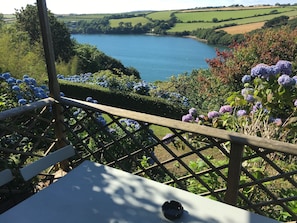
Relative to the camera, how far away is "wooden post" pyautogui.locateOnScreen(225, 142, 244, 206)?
1.74 m

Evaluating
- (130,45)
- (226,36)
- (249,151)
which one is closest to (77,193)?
(249,151)

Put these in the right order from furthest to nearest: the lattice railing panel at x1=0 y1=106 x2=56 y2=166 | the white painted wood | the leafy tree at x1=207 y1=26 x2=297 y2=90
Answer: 1. the leafy tree at x1=207 y1=26 x2=297 y2=90
2. the lattice railing panel at x1=0 y1=106 x2=56 y2=166
3. the white painted wood

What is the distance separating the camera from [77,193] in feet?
5.08

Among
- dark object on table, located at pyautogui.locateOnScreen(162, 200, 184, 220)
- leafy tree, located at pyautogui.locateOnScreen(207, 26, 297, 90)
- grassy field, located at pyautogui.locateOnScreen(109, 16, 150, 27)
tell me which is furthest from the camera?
grassy field, located at pyautogui.locateOnScreen(109, 16, 150, 27)

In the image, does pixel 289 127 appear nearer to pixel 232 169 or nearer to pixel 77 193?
pixel 232 169

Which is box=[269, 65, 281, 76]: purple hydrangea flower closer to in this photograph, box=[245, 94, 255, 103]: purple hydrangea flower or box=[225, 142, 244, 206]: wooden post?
box=[245, 94, 255, 103]: purple hydrangea flower

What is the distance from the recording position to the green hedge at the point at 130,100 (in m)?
8.16

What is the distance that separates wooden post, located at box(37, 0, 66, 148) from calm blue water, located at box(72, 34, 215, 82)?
14.2 m

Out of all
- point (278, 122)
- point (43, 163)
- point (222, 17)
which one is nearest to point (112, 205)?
point (43, 163)

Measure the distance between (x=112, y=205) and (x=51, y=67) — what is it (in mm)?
1216

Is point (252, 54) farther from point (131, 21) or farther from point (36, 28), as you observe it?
point (131, 21)

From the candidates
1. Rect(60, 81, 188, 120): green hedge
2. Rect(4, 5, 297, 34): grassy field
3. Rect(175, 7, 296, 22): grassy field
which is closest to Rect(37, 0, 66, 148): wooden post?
Rect(60, 81, 188, 120): green hedge

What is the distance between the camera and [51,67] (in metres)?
2.26

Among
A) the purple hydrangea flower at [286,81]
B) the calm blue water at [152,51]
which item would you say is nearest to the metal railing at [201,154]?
the purple hydrangea flower at [286,81]
